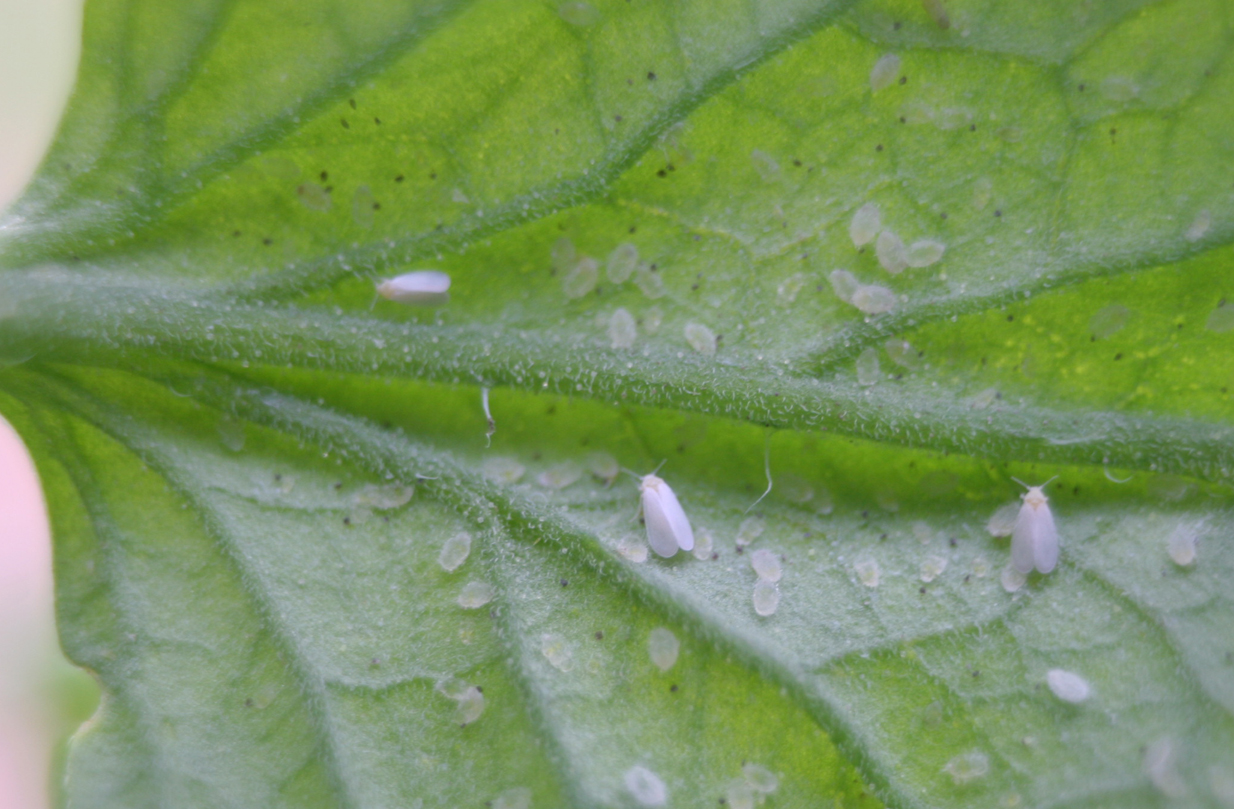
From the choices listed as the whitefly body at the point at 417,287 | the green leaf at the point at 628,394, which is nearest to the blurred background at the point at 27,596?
the green leaf at the point at 628,394

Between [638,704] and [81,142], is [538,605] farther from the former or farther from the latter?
[81,142]

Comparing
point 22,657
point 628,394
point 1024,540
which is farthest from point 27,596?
point 1024,540

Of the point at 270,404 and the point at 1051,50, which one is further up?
the point at 1051,50

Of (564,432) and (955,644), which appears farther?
(564,432)

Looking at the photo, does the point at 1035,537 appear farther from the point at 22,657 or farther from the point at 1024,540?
Answer: the point at 22,657

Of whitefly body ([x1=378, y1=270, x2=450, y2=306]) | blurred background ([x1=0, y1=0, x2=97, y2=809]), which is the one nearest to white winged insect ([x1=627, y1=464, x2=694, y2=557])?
whitefly body ([x1=378, y1=270, x2=450, y2=306])

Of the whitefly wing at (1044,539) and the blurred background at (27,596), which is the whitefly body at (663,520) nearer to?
the whitefly wing at (1044,539)

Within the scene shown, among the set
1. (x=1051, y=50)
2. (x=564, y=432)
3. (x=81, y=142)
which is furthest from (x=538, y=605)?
(x=1051, y=50)
